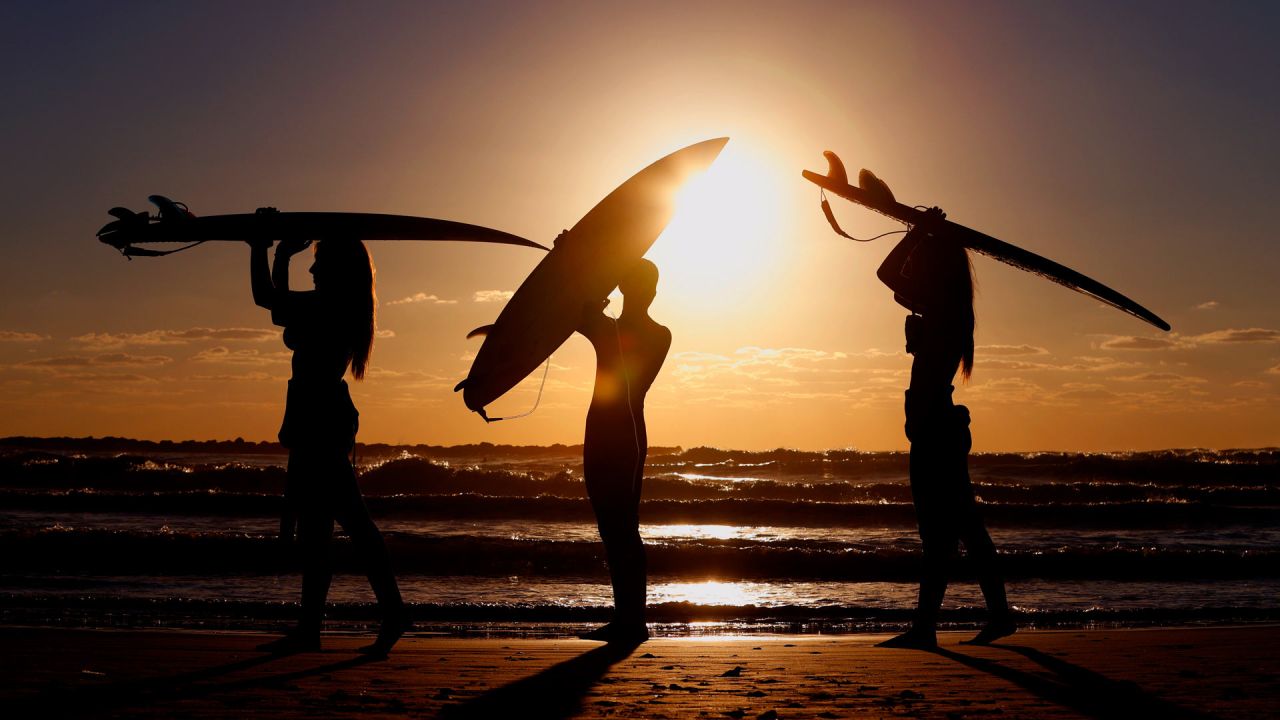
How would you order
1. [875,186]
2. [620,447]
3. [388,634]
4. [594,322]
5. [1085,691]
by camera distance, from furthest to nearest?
1. [875,186]
2. [594,322]
3. [620,447]
4. [388,634]
5. [1085,691]

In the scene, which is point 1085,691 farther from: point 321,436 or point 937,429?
point 321,436

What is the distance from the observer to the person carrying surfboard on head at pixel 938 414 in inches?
246

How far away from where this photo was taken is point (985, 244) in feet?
22.0

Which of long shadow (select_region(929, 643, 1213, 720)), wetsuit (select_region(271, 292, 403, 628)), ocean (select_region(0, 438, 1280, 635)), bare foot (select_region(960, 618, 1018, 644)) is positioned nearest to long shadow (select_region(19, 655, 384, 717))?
wetsuit (select_region(271, 292, 403, 628))

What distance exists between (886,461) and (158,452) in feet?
97.6

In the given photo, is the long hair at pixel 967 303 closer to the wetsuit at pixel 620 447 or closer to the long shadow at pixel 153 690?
the wetsuit at pixel 620 447

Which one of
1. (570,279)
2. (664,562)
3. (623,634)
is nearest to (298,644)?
(623,634)

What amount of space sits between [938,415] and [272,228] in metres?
4.29

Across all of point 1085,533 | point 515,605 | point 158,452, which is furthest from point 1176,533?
point 158,452

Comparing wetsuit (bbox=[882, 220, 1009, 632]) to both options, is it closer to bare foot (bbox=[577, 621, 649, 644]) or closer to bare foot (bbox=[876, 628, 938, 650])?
bare foot (bbox=[876, 628, 938, 650])

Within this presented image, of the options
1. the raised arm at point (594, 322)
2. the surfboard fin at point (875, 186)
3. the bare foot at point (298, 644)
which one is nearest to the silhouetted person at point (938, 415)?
the surfboard fin at point (875, 186)

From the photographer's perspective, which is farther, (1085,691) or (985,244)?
(985,244)

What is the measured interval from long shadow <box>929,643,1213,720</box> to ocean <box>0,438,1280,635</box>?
284 centimetres

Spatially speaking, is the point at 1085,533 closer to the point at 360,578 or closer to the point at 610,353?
the point at 360,578
